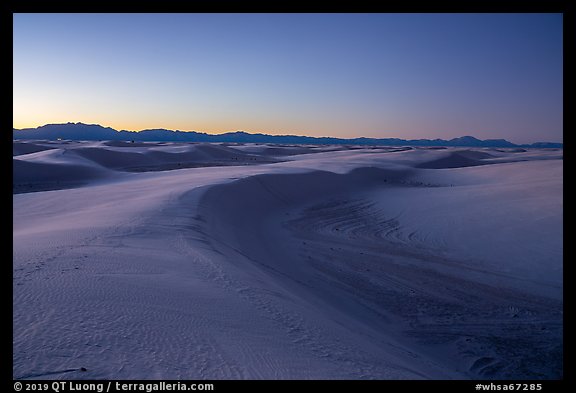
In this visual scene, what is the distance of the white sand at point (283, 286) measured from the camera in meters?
2.71

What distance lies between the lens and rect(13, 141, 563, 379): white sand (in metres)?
2.71

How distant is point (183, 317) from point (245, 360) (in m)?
0.84

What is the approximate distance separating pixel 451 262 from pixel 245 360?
22.5ft

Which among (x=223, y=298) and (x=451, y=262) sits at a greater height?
(x=223, y=298)

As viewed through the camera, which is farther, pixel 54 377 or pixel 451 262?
pixel 451 262

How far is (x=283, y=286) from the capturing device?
5.57 metres

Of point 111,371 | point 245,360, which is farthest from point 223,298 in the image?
point 111,371

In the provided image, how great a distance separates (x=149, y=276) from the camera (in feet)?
13.8

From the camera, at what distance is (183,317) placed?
10.6 ft
